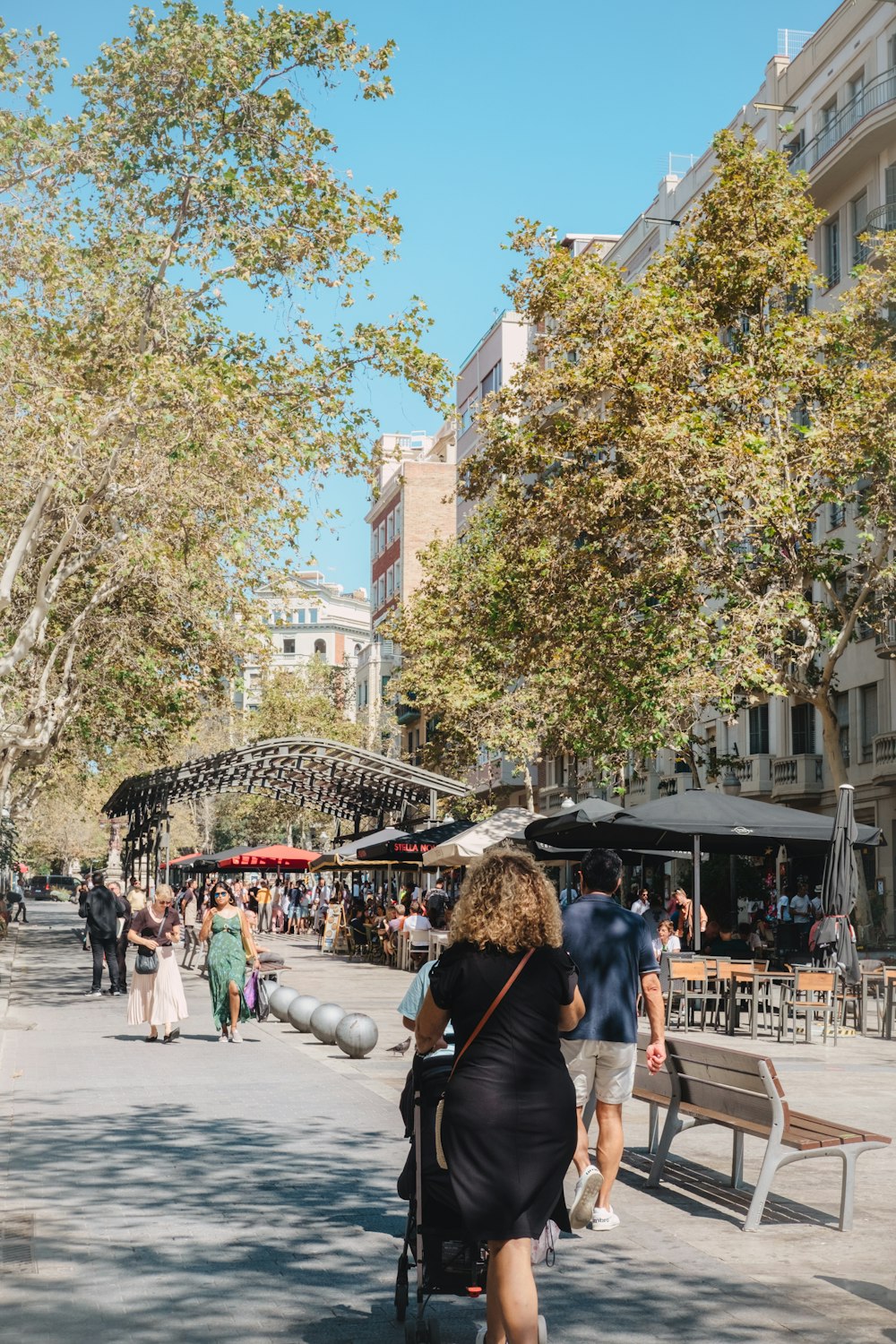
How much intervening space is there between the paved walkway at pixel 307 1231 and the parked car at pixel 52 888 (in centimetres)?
8874

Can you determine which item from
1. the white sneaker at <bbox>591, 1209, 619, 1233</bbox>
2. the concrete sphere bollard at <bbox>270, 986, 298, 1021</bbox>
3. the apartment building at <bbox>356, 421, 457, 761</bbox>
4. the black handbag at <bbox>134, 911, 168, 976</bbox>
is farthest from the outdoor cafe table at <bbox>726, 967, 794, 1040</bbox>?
the apartment building at <bbox>356, 421, 457, 761</bbox>

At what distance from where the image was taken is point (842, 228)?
132 ft

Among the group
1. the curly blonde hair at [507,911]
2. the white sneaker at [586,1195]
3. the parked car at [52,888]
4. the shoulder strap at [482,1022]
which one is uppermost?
the curly blonde hair at [507,911]

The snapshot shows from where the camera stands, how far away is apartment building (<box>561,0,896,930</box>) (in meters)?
36.9

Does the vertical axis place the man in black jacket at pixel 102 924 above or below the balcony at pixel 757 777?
below

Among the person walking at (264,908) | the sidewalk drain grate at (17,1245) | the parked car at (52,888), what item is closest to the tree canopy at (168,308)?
the sidewalk drain grate at (17,1245)

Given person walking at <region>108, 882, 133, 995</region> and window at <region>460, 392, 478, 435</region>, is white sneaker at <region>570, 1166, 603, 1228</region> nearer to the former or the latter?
person walking at <region>108, 882, 133, 995</region>

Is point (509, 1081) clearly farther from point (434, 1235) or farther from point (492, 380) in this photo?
point (492, 380)

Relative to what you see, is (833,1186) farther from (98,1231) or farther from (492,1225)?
(492,1225)

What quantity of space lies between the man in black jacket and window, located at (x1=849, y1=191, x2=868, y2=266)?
25904 millimetres

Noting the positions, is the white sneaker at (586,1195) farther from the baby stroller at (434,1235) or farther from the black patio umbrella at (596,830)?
the black patio umbrella at (596,830)

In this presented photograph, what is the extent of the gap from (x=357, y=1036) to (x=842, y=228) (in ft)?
103

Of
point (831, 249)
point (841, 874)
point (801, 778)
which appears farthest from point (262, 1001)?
point (831, 249)

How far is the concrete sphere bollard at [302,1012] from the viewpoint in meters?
16.8
